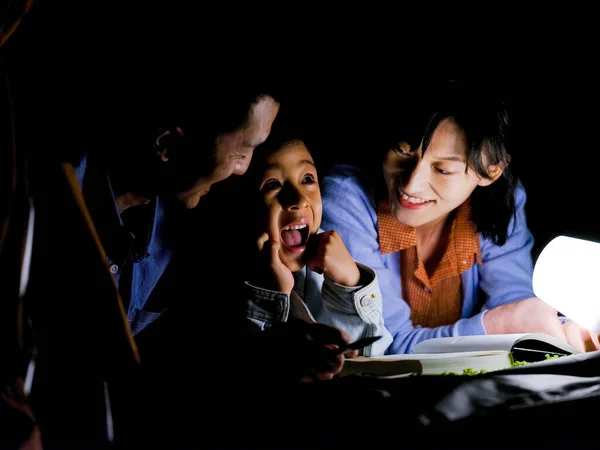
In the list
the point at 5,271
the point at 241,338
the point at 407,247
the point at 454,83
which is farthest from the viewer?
the point at 407,247

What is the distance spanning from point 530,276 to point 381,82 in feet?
1.89

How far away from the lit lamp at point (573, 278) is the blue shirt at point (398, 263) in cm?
20

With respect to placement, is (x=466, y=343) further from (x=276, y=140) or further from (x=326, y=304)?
(x=276, y=140)

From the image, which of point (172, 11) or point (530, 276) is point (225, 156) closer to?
point (172, 11)

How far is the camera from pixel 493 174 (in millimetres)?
1312

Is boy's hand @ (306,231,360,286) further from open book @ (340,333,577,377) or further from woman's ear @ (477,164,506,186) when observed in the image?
woman's ear @ (477,164,506,186)

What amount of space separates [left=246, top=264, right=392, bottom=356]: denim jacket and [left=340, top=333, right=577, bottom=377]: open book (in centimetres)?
7

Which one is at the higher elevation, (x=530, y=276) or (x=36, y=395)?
(x=530, y=276)

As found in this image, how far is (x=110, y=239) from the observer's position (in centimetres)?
107

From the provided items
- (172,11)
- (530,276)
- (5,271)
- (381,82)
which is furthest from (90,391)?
(530,276)

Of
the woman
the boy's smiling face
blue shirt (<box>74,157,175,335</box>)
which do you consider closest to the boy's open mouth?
the boy's smiling face

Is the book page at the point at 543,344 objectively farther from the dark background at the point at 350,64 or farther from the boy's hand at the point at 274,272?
the boy's hand at the point at 274,272

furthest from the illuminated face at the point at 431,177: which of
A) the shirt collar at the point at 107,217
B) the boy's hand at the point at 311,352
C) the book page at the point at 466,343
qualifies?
the shirt collar at the point at 107,217

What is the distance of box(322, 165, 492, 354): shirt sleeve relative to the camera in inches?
49.8
